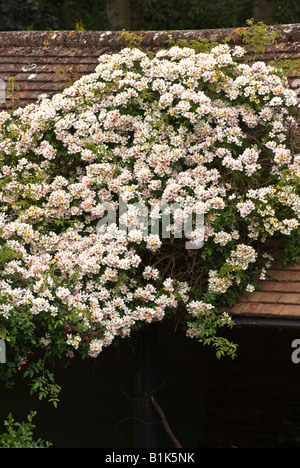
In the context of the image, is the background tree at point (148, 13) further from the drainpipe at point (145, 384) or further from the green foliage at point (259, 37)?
the drainpipe at point (145, 384)

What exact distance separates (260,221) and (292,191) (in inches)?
13.1

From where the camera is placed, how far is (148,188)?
5664 mm

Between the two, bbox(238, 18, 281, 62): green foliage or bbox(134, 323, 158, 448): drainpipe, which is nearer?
bbox(134, 323, 158, 448): drainpipe

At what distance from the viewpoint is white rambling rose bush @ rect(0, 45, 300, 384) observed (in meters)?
5.32

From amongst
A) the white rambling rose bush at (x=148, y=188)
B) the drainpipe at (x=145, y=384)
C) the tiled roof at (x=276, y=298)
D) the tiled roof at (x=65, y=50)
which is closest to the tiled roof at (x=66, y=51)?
the tiled roof at (x=65, y=50)

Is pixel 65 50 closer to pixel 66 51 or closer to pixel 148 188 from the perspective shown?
pixel 66 51

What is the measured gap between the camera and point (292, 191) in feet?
18.1

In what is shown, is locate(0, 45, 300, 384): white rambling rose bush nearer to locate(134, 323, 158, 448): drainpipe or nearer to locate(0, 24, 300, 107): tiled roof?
locate(134, 323, 158, 448): drainpipe

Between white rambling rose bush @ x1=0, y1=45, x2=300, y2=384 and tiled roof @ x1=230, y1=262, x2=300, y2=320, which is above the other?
white rambling rose bush @ x1=0, y1=45, x2=300, y2=384

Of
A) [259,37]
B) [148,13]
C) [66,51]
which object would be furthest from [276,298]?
[148,13]

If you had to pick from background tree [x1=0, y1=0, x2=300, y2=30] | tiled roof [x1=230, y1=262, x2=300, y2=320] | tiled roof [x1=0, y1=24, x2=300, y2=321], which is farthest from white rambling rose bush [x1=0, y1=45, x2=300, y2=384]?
background tree [x1=0, y1=0, x2=300, y2=30]

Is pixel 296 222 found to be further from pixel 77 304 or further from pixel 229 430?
pixel 229 430

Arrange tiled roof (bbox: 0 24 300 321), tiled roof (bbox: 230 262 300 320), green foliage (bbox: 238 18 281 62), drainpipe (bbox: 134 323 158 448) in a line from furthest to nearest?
1. tiled roof (bbox: 0 24 300 321)
2. green foliage (bbox: 238 18 281 62)
3. drainpipe (bbox: 134 323 158 448)
4. tiled roof (bbox: 230 262 300 320)

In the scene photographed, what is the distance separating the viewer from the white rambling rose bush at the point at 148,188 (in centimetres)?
532
